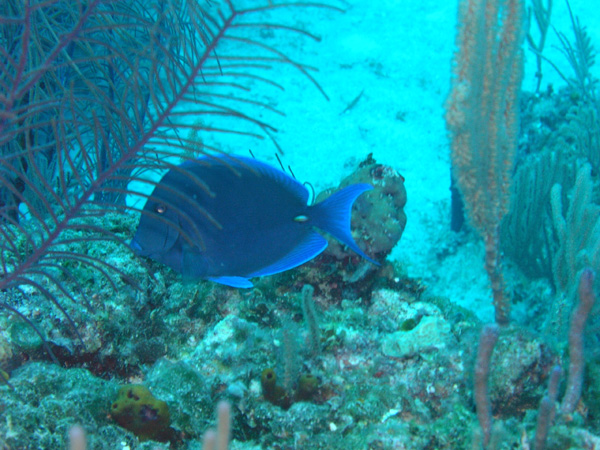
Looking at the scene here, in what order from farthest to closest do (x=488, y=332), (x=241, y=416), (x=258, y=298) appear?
(x=258, y=298) → (x=241, y=416) → (x=488, y=332)

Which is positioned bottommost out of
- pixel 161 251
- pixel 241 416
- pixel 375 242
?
pixel 241 416

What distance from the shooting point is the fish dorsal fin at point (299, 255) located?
211cm

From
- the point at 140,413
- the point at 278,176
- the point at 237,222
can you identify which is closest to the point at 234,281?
the point at 237,222

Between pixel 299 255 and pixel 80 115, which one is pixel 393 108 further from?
pixel 80 115

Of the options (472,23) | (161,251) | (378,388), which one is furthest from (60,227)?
(472,23)

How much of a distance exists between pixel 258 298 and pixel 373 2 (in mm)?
9662

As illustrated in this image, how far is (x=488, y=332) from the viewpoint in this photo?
1.61 metres

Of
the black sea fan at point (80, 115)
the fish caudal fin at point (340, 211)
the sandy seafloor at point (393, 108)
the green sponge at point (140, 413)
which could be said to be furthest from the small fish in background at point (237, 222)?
the sandy seafloor at point (393, 108)

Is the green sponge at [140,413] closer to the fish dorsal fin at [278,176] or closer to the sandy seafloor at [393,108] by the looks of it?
the fish dorsal fin at [278,176]

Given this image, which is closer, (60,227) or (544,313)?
(60,227)

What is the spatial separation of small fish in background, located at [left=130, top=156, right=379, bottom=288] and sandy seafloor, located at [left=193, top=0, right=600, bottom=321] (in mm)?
3381

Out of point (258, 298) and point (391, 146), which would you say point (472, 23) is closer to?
point (258, 298)

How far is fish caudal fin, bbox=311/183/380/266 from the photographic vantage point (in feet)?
6.55

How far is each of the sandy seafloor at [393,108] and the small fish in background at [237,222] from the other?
133 inches
